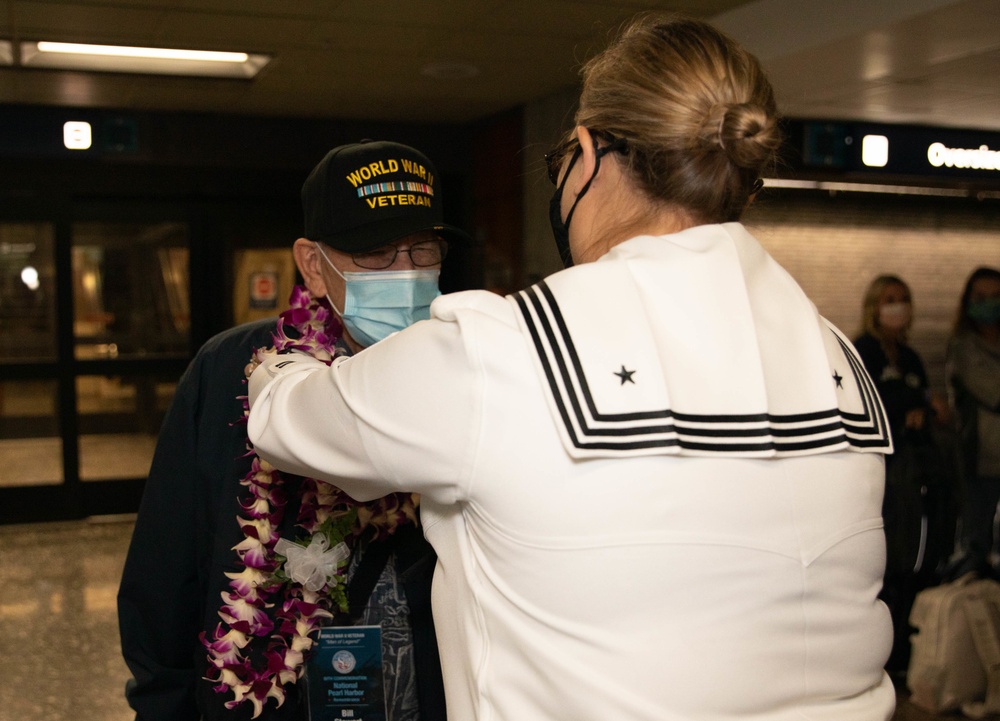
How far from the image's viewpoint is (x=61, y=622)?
563 centimetres

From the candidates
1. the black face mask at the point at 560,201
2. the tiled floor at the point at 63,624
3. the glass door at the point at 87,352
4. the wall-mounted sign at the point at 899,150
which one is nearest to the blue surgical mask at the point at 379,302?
the black face mask at the point at 560,201

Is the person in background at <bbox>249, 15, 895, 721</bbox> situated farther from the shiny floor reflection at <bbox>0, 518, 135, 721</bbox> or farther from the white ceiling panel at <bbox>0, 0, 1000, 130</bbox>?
the shiny floor reflection at <bbox>0, 518, 135, 721</bbox>

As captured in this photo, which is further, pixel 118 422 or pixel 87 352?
pixel 118 422

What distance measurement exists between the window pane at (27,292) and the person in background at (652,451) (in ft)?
24.9

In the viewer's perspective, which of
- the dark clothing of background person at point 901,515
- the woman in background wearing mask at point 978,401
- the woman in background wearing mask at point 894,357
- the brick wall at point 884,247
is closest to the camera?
the dark clothing of background person at point 901,515

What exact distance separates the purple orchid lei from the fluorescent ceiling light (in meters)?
4.86

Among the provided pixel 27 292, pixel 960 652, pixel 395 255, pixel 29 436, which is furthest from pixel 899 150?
pixel 29 436

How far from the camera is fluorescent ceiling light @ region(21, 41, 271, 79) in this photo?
5.77 meters

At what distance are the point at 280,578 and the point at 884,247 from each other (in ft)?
26.0

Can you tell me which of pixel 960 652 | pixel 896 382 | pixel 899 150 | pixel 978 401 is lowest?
pixel 960 652

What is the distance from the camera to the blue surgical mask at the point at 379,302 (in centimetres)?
176

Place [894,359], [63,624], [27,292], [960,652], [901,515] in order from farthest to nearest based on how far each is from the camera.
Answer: [27,292]
[63,624]
[894,359]
[901,515]
[960,652]

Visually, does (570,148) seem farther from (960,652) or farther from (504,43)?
(504,43)

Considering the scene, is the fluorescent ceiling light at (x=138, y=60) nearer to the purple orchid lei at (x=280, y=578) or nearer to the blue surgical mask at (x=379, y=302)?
the blue surgical mask at (x=379, y=302)
